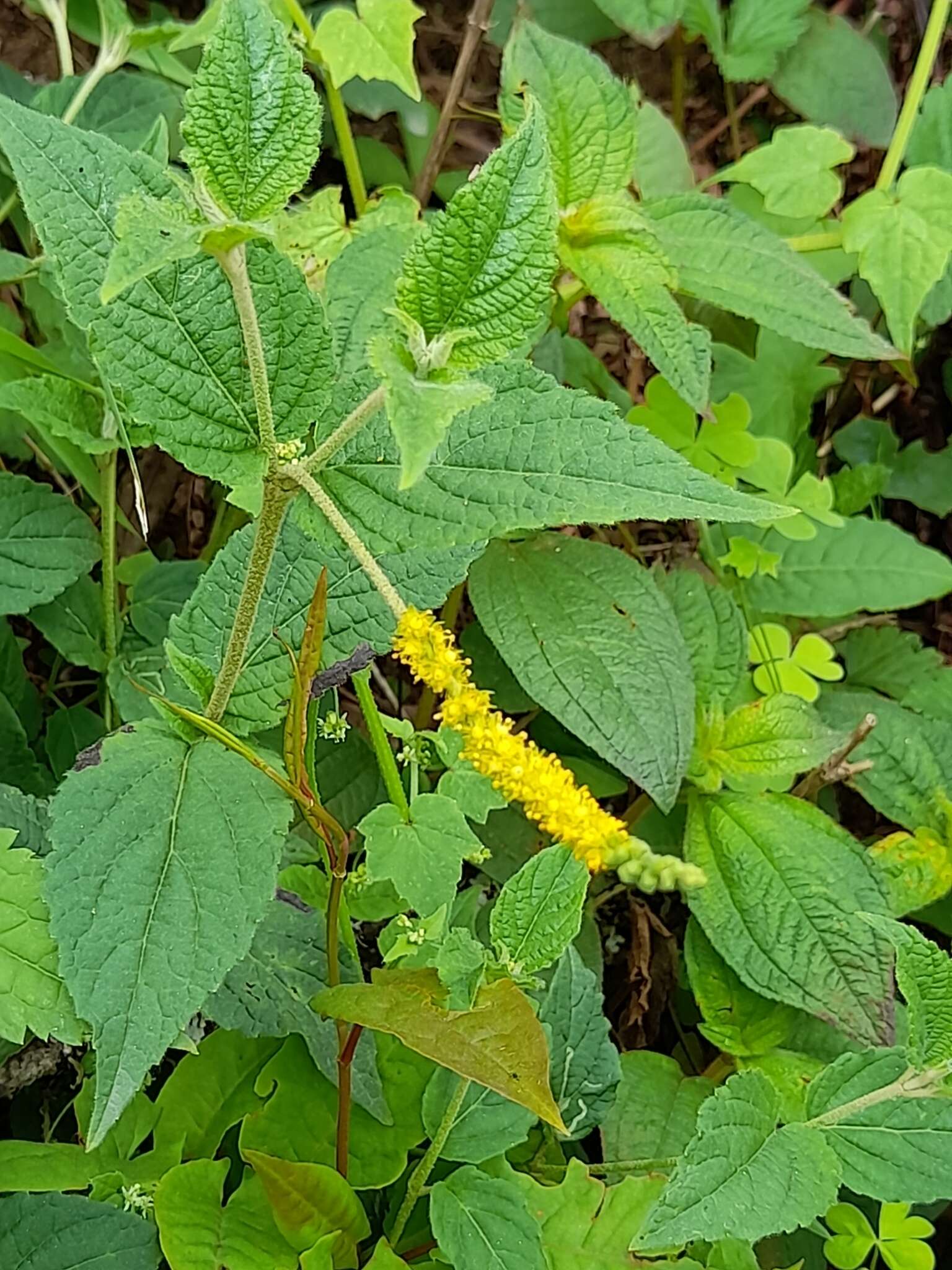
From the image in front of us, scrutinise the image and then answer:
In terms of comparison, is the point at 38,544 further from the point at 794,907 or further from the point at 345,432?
the point at 794,907

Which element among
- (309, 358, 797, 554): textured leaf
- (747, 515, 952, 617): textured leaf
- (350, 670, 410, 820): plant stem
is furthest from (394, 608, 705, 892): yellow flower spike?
(747, 515, 952, 617): textured leaf

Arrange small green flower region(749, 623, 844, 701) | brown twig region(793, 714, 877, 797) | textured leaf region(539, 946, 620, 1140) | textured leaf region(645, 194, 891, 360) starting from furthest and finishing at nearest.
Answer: small green flower region(749, 623, 844, 701)
textured leaf region(645, 194, 891, 360)
brown twig region(793, 714, 877, 797)
textured leaf region(539, 946, 620, 1140)

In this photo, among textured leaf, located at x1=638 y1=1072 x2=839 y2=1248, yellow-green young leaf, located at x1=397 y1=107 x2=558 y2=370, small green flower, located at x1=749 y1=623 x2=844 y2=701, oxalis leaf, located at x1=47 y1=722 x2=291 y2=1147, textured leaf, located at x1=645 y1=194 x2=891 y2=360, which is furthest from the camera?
small green flower, located at x1=749 y1=623 x2=844 y2=701

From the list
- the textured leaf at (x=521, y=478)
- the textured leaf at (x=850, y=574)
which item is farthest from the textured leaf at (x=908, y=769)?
the textured leaf at (x=521, y=478)

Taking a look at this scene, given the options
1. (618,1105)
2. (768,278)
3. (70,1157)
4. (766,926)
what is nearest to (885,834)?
(766,926)

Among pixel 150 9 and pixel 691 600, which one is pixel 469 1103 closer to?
pixel 691 600

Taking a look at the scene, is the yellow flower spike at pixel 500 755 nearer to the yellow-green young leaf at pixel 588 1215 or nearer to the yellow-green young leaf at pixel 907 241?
the yellow-green young leaf at pixel 588 1215

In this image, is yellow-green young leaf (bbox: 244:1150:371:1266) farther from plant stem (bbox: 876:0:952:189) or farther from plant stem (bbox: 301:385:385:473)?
plant stem (bbox: 876:0:952:189)
